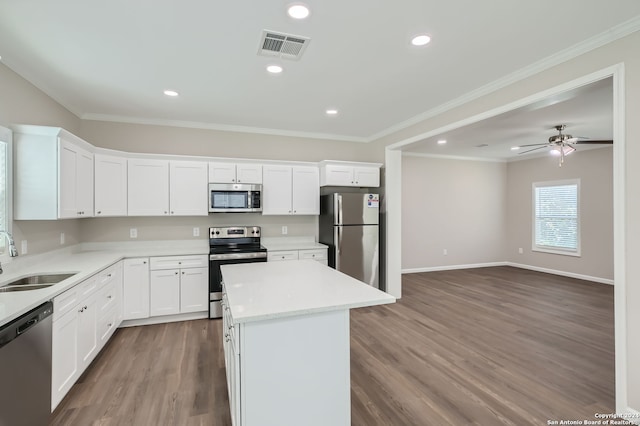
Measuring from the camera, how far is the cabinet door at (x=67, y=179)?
110 inches

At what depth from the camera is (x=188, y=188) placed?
4.26 m

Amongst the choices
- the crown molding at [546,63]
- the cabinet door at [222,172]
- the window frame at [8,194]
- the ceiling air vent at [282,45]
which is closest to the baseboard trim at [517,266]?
the crown molding at [546,63]

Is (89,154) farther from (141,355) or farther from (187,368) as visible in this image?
(187,368)

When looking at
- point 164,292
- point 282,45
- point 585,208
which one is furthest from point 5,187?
point 585,208

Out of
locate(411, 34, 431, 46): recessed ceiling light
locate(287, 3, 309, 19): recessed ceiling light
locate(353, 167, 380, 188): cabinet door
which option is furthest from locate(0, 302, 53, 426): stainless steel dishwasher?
locate(353, 167, 380, 188): cabinet door

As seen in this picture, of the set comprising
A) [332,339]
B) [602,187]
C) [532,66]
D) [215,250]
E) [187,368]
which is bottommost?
[187,368]

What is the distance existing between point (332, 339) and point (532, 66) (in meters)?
2.88

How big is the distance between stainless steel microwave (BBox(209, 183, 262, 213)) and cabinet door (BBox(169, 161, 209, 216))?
0.12m

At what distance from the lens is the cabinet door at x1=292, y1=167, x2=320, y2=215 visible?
483cm

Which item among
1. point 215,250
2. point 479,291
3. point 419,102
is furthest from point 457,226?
point 215,250

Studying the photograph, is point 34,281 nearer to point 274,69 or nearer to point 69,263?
point 69,263

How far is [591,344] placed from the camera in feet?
10.9

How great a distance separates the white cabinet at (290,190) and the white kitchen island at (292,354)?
277 centimetres

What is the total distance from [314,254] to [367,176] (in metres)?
1.56
